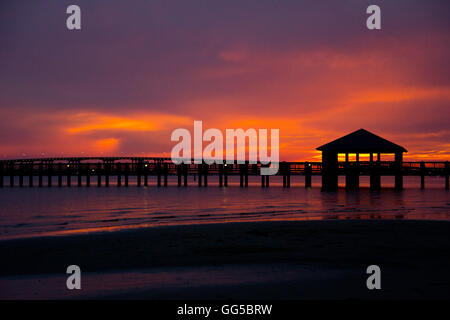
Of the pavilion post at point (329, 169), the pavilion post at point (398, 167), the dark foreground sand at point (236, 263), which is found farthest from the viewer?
the pavilion post at point (398, 167)

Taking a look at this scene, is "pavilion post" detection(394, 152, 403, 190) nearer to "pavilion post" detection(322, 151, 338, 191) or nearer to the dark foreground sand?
"pavilion post" detection(322, 151, 338, 191)

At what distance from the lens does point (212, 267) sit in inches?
364

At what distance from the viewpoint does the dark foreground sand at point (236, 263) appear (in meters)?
7.23

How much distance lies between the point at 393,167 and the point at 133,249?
124 feet

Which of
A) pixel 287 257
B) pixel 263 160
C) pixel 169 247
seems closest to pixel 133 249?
pixel 169 247

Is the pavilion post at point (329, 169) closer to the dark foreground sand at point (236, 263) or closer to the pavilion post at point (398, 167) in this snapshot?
the pavilion post at point (398, 167)

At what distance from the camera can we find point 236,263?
31.6 feet

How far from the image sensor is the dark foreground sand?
7.23 metres

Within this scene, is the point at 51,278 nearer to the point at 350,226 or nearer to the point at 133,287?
the point at 133,287

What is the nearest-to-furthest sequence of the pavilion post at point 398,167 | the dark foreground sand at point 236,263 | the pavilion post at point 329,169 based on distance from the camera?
the dark foreground sand at point 236,263
the pavilion post at point 329,169
the pavilion post at point 398,167

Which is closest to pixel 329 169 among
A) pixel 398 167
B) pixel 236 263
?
pixel 398 167

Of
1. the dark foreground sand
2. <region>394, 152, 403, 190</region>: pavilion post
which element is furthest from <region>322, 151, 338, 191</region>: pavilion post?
the dark foreground sand

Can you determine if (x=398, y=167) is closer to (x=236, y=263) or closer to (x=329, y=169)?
(x=329, y=169)

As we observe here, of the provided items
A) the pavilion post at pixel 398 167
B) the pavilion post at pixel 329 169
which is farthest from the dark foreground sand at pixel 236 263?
the pavilion post at pixel 398 167
